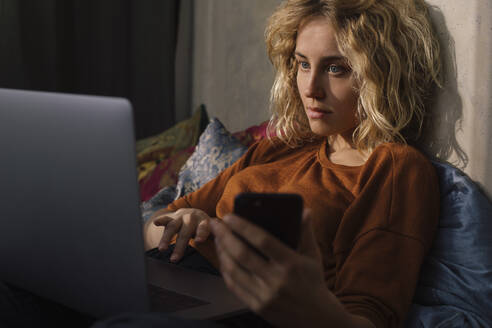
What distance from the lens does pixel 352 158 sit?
3.90 ft

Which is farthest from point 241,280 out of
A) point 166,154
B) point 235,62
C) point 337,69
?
point 235,62

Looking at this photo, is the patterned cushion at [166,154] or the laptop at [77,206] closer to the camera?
the laptop at [77,206]

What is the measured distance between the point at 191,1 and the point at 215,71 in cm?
68

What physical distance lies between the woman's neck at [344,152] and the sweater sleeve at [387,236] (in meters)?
0.12

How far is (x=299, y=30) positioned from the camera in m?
1.23

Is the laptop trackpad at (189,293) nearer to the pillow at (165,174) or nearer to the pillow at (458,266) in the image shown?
the pillow at (458,266)

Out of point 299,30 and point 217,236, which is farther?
point 299,30

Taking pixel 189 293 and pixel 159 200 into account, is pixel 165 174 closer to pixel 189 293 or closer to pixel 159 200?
pixel 159 200

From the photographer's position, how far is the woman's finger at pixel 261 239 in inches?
23.1

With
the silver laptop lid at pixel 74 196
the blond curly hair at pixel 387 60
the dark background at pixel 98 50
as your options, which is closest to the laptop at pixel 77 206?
the silver laptop lid at pixel 74 196

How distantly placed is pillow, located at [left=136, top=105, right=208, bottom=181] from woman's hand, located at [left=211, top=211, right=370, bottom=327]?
4.78ft

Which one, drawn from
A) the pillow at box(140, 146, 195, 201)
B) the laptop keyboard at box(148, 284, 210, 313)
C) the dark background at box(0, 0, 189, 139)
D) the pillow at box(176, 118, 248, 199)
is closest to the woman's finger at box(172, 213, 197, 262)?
the laptop keyboard at box(148, 284, 210, 313)

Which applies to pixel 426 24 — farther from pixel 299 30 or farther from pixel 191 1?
pixel 191 1

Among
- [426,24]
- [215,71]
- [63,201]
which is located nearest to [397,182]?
[426,24]
